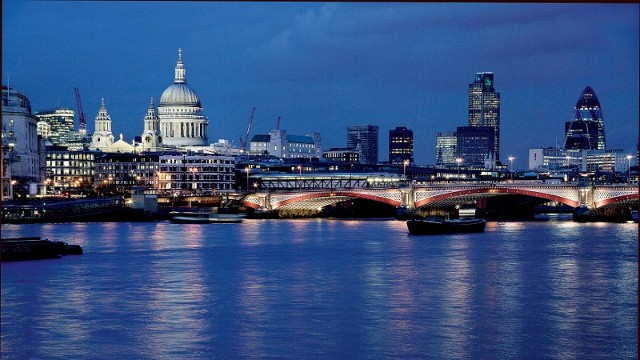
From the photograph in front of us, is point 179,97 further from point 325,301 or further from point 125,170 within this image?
point 325,301

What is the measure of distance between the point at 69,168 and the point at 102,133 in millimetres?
20344

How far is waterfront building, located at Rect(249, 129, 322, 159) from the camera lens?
12912 cm

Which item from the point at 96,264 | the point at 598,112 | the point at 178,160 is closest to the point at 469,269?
the point at 96,264

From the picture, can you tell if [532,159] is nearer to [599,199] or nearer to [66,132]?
[66,132]

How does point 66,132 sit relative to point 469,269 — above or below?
above

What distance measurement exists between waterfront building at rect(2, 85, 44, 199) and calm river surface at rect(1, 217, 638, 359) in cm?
3043

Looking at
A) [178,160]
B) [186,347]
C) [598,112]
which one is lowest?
[186,347]

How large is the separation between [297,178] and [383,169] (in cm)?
2308

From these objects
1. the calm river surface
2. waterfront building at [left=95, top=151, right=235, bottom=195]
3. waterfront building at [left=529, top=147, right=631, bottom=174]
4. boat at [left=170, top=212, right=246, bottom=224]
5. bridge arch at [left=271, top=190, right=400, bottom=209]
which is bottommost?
the calm river surface

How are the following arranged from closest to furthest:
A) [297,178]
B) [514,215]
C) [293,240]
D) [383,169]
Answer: [293,240]
[514,215]
[297,178]
[383,169]

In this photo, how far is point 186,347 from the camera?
11.2m

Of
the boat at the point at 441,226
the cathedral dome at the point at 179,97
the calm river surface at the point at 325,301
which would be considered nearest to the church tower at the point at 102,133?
the cathedral dome at the point at 179,97

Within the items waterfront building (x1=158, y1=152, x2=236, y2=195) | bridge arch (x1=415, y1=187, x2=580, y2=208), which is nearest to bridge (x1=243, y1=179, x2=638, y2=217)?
bridge arch (x1=415, y1=187, x2=580, y2=208)

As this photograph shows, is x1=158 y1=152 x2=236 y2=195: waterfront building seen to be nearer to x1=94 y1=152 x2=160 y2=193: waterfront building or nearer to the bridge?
x1=94 y1=152 x2=160 y2=193: waterfront building
